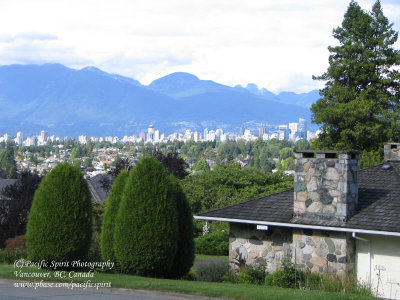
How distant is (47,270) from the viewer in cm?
1614

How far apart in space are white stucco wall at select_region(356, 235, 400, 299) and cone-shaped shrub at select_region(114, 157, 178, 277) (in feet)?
15.5

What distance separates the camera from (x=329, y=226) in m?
15.3

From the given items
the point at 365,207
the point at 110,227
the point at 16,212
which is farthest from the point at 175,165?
the point at 365,207

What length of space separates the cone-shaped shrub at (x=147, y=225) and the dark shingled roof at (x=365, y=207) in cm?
185

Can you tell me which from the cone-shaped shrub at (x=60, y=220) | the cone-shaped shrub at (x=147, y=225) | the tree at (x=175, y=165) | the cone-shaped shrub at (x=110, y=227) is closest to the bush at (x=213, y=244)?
the cone-shaped shrub at (x=110, y=227)

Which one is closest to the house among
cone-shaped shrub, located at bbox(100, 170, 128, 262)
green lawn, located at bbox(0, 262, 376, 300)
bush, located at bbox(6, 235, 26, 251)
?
green lawn, located at bbox(0, 262, 376, 300)

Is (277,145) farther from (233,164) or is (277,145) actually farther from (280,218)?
(280,218)

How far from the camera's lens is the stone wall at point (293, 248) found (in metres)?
15.4

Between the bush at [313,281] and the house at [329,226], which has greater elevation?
the house at [329,226]

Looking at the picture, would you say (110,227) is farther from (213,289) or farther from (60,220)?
(213,289)

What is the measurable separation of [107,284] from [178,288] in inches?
68.4

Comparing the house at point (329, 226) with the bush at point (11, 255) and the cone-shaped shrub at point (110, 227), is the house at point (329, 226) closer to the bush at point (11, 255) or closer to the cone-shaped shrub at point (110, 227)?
the cone-shaped shrub at point (110, 227)

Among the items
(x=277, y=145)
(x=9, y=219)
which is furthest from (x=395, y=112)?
(x=277, y=145)

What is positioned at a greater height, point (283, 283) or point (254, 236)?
point (254, 236)
